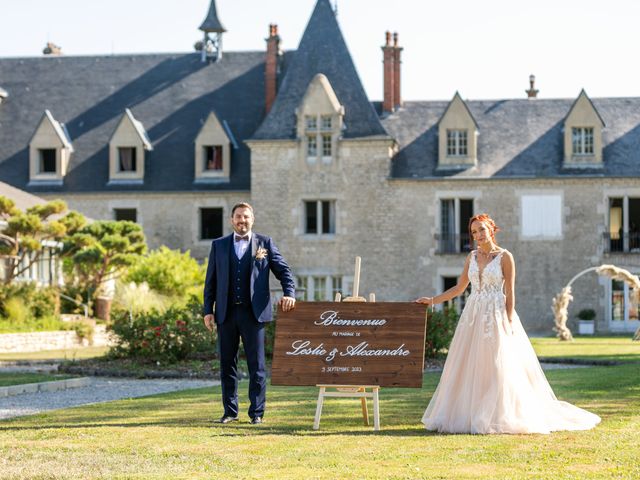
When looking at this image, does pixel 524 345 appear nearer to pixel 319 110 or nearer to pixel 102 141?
pixel 319 110

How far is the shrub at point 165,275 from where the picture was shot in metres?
30.7

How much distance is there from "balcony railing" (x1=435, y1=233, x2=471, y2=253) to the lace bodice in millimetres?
26447

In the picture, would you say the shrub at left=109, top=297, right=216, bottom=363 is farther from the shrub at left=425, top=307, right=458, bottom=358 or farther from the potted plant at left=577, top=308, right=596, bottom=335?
the potted plant at left=577, top=308, right=596, bottom=335

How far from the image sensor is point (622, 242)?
36312mm

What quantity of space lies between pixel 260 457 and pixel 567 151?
29.9 metres

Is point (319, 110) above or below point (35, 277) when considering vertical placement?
above

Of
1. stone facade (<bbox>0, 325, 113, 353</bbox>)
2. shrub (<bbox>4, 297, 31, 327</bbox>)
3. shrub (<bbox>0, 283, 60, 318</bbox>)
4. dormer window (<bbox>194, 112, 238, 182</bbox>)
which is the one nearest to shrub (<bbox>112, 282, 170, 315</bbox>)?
stone facade (<bbox>0, 325, 113, 353</bbox>)

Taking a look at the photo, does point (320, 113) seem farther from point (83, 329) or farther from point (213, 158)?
point (83, 329)

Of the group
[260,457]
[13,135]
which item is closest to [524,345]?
[260,457]

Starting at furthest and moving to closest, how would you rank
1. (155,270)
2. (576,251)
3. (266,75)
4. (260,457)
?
1. (266,75)
2. (576,251)
3. (155,270)
4. (260,457)

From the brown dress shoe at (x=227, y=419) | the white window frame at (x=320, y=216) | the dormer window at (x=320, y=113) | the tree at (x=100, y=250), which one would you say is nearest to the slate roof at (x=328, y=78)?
the dormer window at (x=320, y=113)

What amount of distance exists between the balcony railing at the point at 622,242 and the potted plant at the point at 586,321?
2270 mm

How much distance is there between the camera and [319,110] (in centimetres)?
3647

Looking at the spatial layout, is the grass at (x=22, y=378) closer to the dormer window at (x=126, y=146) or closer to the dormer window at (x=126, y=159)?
the dormer window at (x=126, y=146)
